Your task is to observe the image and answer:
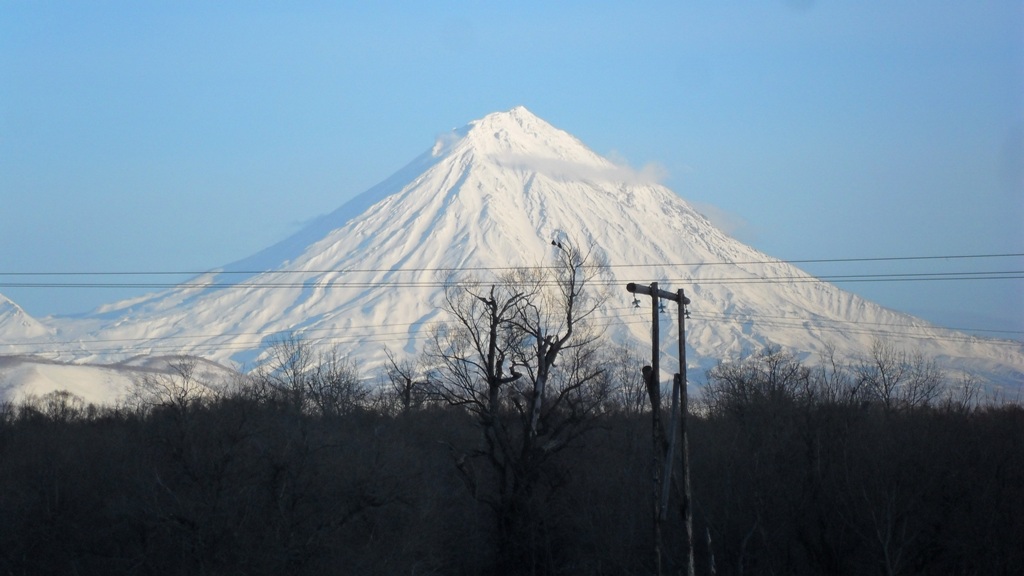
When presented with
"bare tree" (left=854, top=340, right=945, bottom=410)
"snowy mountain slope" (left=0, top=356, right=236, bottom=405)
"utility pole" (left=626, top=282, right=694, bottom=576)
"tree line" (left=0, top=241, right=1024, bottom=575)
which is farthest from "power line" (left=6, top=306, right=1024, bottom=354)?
"utility pole" (left=626, top=282, right=694, bottom=576)

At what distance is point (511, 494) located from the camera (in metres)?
39.8

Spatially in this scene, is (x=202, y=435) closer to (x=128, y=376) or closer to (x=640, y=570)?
(x=640, y=570)

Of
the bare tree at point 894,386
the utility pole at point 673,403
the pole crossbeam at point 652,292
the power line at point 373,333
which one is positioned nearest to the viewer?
the pole crossbeam at point 652,292

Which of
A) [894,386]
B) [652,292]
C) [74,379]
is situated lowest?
[652,292]

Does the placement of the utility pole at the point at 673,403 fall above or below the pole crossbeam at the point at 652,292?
below

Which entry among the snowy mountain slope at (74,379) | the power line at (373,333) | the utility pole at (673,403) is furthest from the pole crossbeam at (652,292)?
the power line at (373,333)

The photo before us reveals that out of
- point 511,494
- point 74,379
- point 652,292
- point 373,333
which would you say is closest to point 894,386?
point 511,494

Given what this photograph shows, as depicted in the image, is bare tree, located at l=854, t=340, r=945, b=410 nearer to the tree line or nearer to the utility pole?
the tree line

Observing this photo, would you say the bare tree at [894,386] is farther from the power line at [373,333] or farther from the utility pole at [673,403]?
the power line at [373,333]

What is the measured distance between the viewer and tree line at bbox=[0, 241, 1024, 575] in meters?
31.3

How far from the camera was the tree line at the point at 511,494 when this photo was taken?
31312mm

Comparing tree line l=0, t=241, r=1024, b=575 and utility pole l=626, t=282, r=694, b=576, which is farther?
tree line l=0, t=241, r=1024, b=575

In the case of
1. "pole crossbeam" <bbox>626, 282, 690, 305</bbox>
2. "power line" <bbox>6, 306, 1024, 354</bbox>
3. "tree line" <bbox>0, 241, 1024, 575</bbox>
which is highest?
"power line" <bbox>6, 306, 1024, 354</bbox>

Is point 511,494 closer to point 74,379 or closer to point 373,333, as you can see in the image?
point 74,379
